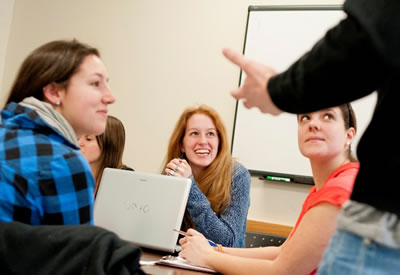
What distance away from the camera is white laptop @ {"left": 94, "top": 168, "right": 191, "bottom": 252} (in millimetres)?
1636

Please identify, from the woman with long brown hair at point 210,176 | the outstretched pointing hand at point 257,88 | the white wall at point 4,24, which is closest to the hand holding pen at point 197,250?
the woman with long brown hair at point 210,176

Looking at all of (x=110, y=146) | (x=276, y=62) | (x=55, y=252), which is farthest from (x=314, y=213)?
(x=276, y=62)

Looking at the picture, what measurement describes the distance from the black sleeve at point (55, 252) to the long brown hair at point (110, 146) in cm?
166

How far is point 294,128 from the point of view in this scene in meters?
3.08

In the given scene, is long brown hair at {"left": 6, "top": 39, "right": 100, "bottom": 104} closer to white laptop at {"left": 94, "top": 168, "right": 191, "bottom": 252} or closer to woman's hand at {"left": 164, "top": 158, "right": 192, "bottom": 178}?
white laptop at {"left": 94, "top": 168, "right": 191, "bottom": 252}

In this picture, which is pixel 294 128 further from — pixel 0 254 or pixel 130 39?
pixel 0 254

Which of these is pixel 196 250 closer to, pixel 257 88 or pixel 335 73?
pixel 257 88

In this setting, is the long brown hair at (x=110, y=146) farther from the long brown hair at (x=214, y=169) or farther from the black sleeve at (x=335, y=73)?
the black sleeve at (x=335, y=73)

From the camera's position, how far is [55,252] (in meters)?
0.81

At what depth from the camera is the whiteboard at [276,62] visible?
10.1 ft

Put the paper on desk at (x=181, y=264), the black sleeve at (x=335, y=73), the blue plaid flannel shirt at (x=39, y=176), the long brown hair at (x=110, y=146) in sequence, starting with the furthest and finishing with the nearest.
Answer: the long brown hair at (x=110, y=146) < the paper on desk at (x=181, y=264) < the blue plaid flannel shirt at (x=39, y=176) < the black sleeve at (x=335, y=73)

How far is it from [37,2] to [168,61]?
1.39 m

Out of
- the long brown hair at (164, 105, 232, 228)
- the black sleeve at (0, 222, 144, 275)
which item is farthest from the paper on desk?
the long brown hair at (164, 105, 232, 228)

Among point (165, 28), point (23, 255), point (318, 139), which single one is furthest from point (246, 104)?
point (165, 28)
